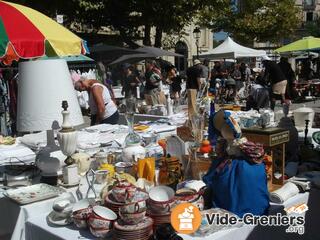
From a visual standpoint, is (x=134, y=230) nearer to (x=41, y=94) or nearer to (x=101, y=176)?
(x=101, y=176)

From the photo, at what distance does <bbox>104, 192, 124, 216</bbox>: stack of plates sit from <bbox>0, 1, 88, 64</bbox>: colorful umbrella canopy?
1111 millimetres

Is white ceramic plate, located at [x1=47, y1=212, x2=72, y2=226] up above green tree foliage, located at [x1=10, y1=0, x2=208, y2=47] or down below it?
below

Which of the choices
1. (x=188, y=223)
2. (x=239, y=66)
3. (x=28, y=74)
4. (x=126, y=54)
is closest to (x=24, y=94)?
(x=28, y=74)

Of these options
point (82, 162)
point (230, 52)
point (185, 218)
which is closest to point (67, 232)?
point (185, 218)

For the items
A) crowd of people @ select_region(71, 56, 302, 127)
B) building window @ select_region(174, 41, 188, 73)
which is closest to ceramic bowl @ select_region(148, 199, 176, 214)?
crowd of people @ select_region(71, 56, 302, 127)

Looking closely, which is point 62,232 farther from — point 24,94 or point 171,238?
point 24,94

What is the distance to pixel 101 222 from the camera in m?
2.02

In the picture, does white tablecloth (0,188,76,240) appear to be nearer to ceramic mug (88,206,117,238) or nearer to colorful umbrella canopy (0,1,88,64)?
ceramic mug (88,206,117,238)

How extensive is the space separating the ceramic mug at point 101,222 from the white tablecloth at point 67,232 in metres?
0.07

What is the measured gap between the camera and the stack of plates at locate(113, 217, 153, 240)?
191 cm

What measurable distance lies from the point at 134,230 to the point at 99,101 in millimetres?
3104

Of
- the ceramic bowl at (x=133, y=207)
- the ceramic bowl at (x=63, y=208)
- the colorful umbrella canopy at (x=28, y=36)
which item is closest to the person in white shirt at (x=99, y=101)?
the colorful umbrella canopy at (x=28, y=36)

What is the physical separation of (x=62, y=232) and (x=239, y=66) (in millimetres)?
16730

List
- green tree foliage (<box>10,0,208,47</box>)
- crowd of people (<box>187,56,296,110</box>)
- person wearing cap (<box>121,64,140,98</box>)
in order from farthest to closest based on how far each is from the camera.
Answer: green tree foliage (<box>10,0,208,47</box>), person wearing cap (<box>121,64,140,98</box>), crowd of people (<box>187,56,296,110</box>)
